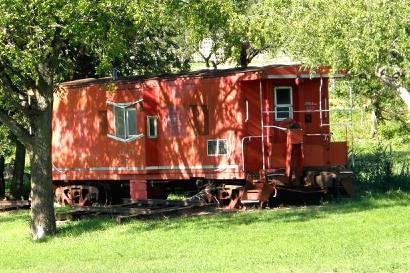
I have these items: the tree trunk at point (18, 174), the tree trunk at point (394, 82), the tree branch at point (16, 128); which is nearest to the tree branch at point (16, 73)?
the tree branch at point (16, 128)

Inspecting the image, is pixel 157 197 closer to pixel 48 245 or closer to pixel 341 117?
pixel 48 245

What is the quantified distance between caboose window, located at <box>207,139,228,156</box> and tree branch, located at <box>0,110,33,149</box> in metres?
5.34

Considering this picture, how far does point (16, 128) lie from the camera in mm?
17609

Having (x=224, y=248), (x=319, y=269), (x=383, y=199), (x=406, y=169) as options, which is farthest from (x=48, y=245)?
(x=406, y=169)

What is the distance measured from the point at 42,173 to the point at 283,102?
6.77 m

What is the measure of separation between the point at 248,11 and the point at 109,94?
5.12 metres

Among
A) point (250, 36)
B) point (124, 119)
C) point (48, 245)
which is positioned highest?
point (250, 36)

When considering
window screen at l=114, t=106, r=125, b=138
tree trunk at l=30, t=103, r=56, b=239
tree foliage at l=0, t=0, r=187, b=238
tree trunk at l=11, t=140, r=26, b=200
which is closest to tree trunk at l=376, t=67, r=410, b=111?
tree foliage at l=0, t=0, r=187, b=238

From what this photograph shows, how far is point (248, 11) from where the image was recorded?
25.5m

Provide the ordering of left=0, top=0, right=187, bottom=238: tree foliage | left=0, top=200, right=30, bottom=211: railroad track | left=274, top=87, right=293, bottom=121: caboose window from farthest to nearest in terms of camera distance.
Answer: left=0, top=200, right=30, bottom=211: railroad track
left=274, top=87, right=293, bottom=121: caboose window
left=0, top=0, right=187, bottom=238: tree foliage

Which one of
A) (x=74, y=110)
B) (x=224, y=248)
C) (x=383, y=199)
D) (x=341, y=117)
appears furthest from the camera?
(x=341, y=117)

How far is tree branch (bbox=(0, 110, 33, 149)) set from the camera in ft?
→ 57.6

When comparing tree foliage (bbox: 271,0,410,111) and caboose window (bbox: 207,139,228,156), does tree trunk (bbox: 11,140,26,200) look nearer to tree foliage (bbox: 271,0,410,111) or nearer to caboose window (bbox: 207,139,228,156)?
caboose window (bbox: 207,139,228,156)

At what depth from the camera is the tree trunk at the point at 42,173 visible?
17750 millimetres
